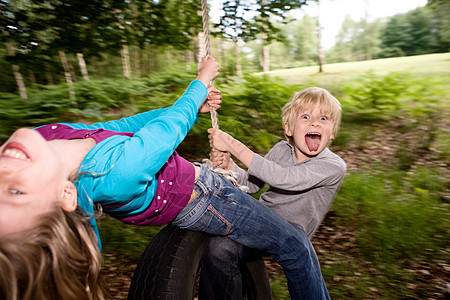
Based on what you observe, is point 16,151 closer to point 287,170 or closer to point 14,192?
point 14,192

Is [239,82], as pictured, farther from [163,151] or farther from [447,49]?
[447,49]

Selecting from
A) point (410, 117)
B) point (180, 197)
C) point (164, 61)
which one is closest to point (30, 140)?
point (180, 197)

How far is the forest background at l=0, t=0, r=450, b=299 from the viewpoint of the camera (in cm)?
322

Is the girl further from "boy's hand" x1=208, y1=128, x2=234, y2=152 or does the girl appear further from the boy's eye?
"boy's hand" x1=208, y1=128, x2=234, y2=152

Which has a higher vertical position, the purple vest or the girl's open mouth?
the girl's open mouth

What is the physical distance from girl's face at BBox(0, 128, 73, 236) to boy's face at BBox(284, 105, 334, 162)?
149 centimetres

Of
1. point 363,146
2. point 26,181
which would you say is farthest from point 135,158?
point 363,146

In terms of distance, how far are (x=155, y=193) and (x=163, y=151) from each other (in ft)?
0.94

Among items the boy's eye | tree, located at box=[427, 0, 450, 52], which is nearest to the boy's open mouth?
the boy's eye

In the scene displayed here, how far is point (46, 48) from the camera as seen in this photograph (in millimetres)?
3768

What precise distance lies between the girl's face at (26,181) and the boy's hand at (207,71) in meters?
0.93

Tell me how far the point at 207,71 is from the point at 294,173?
0.80m

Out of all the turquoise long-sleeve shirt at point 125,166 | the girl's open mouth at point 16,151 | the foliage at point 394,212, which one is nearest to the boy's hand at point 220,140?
the turquoise long-sleeve shirt at point 125,166

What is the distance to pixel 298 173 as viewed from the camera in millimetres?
1931
